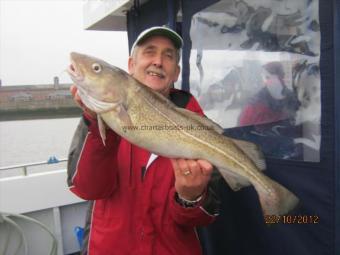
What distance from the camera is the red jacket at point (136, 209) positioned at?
2.13 m

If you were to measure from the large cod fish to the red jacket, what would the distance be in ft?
0.87

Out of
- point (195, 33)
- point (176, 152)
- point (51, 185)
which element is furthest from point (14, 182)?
point (176, 152)

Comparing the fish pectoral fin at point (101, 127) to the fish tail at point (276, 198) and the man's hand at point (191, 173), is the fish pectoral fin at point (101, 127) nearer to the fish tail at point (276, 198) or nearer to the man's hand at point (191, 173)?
the man's hand at point (191, 173)

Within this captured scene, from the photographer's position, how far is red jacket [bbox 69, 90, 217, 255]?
2.13m

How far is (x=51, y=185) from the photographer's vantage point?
4594 millimetres

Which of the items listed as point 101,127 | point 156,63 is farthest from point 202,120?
point 156,63

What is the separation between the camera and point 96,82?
192 cm

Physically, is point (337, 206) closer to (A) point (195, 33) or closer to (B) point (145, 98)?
(B) point (145, 98)

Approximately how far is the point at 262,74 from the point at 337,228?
50.4 inches
